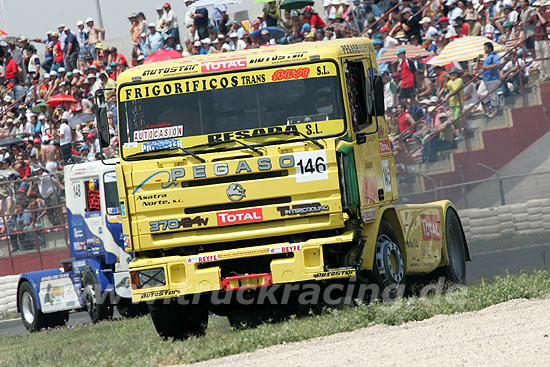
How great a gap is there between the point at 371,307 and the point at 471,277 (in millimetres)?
4860

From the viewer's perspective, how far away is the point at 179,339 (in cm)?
1048

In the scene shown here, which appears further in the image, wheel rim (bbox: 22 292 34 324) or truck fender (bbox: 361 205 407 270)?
wheel rim (bbox: 22 292 34 324)

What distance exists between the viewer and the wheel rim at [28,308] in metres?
15.7

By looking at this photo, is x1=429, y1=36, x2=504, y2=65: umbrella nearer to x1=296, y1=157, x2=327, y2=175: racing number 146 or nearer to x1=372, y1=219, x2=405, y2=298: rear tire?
x1=372, y1=219, x2=405, y2=298: rear tire

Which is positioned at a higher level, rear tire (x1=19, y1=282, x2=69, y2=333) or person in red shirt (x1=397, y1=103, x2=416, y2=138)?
person in red shirt (x1=397, y1=103, x2=416, y2=138)

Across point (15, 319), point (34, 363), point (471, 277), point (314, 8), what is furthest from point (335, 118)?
point (314, 8)

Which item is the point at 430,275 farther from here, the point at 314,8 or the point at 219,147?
the point at 314,8

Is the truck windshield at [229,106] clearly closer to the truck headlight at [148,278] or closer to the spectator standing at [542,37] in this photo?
the truck headlight at [148,278]

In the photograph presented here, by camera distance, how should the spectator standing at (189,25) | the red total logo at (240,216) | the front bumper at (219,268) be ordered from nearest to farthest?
the front bumper at (219,268) < the red total logo at (240,216) < the spectator standing at (189,25)

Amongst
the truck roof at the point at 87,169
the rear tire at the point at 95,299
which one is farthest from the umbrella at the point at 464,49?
the rear tire at the point at 95,299

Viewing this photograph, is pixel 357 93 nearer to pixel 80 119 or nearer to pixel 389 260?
pixel 389 260

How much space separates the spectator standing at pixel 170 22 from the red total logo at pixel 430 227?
15929 mm

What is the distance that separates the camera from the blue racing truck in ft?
47.4

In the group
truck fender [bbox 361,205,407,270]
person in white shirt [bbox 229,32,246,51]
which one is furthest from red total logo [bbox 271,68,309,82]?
person in white shirt [bbox 229,32,246,51]
